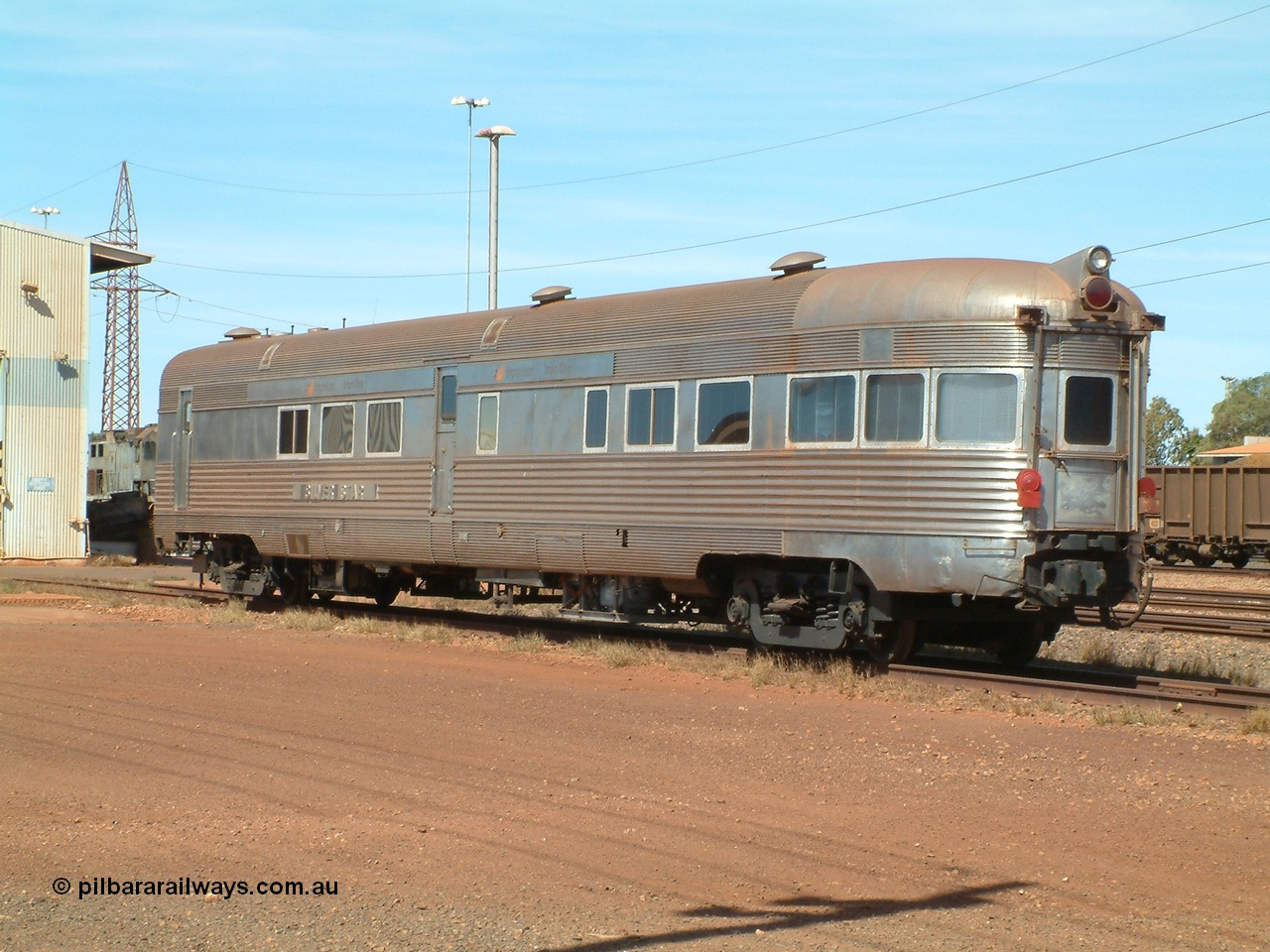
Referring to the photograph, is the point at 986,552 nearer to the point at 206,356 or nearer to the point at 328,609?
the point at 328,609

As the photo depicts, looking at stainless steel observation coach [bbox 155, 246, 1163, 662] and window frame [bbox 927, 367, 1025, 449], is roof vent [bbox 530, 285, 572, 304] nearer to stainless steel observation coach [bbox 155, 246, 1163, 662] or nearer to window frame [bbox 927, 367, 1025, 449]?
stainless steel observation coach [bbox 155, 246, 1163, 662]

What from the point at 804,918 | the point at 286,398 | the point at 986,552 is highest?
the point at 286,398

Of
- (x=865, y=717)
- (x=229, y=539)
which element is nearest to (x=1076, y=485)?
(x=865, y=717)

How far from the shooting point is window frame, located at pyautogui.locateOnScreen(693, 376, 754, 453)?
13.3m

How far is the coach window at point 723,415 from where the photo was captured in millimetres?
13359

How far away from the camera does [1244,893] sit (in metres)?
6.23

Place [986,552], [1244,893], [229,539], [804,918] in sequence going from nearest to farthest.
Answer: [804,918]
[1244,893]
[986,552]
[229,539]

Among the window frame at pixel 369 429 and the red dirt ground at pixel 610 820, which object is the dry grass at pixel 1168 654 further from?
the window frame at pixel 369 429

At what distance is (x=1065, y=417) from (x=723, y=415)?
10.5ft

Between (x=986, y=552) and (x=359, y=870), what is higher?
(x=986, y=552)

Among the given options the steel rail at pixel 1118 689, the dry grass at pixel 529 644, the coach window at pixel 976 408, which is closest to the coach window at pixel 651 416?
the dry grass at pixel 529 644

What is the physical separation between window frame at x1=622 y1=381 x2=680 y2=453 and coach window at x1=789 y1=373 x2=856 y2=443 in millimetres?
1410

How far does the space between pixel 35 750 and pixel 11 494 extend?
25889mm

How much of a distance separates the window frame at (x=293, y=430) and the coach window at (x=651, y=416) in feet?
18.6
